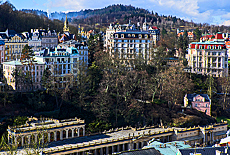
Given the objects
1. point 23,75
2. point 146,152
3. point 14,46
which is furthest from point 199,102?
point 14,46

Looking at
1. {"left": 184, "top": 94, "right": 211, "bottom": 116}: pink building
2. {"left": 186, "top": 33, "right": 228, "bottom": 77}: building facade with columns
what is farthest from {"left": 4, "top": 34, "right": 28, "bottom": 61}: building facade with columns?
{"left": 186, "top": 33, "right": 228, "bottom": 77}: building facade with columns

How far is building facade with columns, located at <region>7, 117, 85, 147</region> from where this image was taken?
2032 inches

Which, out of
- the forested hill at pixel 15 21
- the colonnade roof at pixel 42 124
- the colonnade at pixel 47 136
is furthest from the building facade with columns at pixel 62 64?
the forested hill at pixel 15 21

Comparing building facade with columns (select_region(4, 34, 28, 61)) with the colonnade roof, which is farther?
building facade with columns (select_region(4, 34, 28, 61))

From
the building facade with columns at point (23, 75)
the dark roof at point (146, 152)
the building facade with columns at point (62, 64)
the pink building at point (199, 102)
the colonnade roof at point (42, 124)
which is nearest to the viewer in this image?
the dark roof at point (146, 152)

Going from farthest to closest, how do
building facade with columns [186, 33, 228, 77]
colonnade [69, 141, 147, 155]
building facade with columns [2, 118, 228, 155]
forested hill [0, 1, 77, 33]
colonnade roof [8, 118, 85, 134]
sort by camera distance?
1. forested hill [0, 1, 77, 33]
2. building facade with columns [186, 33, 228, 77]
3. colonnade roof [8, 118, 85, 134]
4. colonnade [69, 141, 147, 155]
5. building facade with columns [2, 118, 228, 155]

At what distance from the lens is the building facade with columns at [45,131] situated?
→ 169ft

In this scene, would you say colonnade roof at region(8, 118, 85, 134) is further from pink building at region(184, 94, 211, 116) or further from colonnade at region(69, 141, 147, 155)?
pink building at region(184, 94, 211, 116)

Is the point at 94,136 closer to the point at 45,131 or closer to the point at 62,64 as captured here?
the point at 45,131

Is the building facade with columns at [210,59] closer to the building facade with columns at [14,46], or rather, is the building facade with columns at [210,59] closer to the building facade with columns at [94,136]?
the building facade with columns at [94,136]

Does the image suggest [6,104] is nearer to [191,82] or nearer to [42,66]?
[42,66]

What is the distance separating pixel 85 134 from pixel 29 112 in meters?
11.9

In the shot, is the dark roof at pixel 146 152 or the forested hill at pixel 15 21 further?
the forested hill at pixel 15 21

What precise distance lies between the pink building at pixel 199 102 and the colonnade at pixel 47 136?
91.6ft
